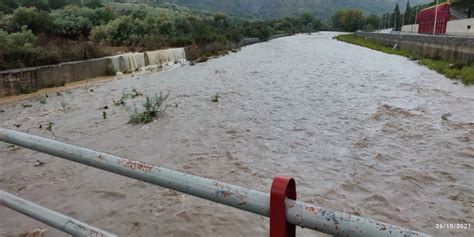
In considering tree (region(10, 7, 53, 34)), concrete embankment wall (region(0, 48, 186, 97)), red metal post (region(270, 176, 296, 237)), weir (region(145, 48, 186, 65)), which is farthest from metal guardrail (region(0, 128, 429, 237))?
tree (region(10, 7, 53, 34))

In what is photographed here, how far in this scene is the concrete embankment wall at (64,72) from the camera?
12750 mm

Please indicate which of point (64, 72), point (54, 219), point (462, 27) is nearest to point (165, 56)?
point (64, 72)

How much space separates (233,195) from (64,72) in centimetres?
1560

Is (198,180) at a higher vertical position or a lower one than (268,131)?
higher

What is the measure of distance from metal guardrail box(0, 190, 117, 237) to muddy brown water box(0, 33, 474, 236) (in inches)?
84.0

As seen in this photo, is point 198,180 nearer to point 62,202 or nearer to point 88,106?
point 62,202

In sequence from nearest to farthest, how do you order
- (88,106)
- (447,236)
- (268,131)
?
1. (447,236)
2. (268,131)
3. (88,106)

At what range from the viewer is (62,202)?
4.80m

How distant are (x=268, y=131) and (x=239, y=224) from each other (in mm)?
4021

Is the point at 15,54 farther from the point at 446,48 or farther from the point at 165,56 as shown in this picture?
the point at 446,48

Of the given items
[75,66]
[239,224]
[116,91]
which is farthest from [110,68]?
[239,224]

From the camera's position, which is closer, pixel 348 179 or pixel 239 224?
pixel 239 224

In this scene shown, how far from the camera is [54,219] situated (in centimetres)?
186

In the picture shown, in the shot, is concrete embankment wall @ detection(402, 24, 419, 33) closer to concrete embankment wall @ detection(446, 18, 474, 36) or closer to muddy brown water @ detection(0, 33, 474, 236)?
concrete embankment wall @ detection(446, 18, 474, 36)
